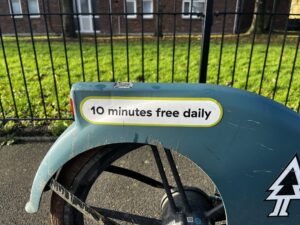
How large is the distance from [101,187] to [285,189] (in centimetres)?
176

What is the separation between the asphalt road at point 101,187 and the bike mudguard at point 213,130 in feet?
4.01

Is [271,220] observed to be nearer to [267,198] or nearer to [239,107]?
[267,198]

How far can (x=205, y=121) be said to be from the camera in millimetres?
1458

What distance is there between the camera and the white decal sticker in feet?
4.74

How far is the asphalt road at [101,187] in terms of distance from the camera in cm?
261

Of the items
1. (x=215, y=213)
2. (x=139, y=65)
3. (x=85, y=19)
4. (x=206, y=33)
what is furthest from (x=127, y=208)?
(x=85, y=19)

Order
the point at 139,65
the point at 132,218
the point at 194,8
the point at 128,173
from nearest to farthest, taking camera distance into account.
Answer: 1. the point at 132,218
2. the point at 128,173
3. the point at 139,65
4. the point at 194,8

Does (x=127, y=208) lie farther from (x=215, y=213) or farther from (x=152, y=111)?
(x=152, y=111)

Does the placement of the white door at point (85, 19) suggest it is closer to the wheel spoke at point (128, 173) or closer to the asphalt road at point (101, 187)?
the asphalt road at point (101, 187)

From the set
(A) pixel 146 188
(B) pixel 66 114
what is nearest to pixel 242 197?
(A) pixel 146 188

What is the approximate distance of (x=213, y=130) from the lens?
4.79ft

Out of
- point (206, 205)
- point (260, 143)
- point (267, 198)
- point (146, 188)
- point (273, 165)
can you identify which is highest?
point (260, 143)

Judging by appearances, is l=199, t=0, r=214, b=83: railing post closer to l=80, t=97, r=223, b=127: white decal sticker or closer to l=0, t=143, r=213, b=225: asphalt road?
l=0, t=143, r=213, b=225: asphalt road

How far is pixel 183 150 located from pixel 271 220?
581mm
